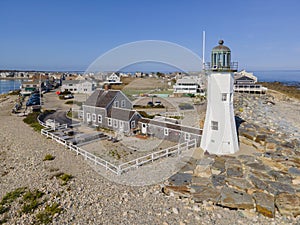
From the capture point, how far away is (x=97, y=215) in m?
7.16

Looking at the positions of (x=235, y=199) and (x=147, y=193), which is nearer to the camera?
(x=235, y=199)

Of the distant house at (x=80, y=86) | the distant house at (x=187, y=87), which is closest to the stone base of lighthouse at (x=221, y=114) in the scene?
the distant house at (x=187, y=87)

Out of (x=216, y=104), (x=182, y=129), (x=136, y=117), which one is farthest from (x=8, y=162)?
(x=216, y=104)

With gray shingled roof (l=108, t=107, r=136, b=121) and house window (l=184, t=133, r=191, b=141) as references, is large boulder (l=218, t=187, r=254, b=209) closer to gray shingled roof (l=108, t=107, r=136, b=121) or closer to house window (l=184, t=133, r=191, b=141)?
house window (l=184, t=133, r=191, b=141)

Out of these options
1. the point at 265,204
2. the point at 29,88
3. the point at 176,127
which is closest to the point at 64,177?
the point at 176,127

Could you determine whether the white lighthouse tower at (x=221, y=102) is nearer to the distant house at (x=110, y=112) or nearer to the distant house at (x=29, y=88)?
the distant house at (x=110, y=112)

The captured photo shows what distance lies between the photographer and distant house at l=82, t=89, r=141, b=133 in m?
17.0

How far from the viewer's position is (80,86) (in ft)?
163

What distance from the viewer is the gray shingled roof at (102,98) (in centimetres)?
1838

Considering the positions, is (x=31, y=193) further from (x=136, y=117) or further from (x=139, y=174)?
(x=136, y=117)

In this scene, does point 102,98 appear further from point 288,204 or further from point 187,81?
point 187,81

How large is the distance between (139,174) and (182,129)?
559cm

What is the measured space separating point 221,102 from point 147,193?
5.72 m

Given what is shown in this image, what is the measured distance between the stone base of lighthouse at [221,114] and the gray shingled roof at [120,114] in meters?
7.31
